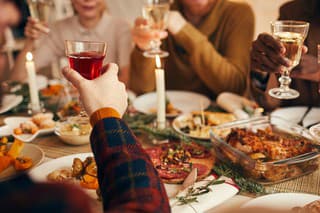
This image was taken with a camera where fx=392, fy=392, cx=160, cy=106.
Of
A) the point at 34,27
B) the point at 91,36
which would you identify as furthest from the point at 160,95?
the point at 91,36

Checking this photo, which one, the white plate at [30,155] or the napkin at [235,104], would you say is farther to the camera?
the napkin at [235,104]

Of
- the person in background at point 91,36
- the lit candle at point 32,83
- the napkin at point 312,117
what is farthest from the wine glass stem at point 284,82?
the person in background at point 91,36

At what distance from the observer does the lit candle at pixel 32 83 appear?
1710mm

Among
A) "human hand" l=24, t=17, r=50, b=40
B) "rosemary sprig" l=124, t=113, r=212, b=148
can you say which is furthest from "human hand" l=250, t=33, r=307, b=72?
"human hand" l=24, t=17, r=50, b=40

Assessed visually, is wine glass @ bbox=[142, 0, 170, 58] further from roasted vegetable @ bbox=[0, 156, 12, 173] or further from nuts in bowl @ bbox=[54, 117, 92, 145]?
roasted vegetable @ bbox=[0, 156, 12, 173]

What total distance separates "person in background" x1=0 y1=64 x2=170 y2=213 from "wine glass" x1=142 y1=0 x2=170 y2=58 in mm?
786

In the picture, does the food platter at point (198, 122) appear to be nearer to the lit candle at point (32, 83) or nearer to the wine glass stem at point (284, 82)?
the wine glass stem at point (284, 82)

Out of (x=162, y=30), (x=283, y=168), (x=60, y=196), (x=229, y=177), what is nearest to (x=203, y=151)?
(x=229, y=177)

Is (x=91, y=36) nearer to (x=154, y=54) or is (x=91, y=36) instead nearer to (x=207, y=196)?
(x=154, y=54)

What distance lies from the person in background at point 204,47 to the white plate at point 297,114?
488 millimetres

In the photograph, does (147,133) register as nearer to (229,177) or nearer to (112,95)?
(229,177)

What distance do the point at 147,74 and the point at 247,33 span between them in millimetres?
601

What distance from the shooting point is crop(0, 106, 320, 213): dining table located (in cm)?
106

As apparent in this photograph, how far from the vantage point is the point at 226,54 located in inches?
86.5
